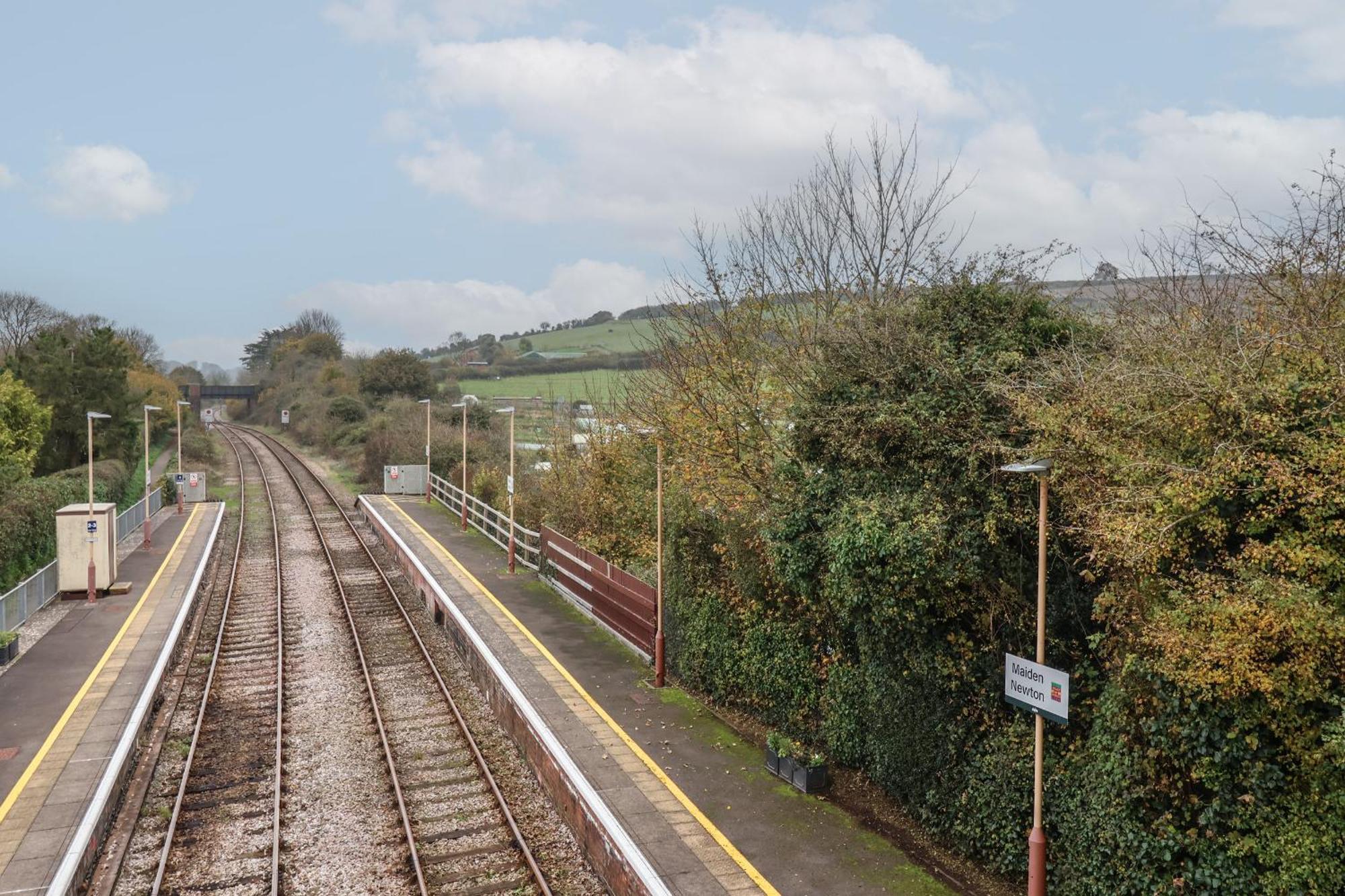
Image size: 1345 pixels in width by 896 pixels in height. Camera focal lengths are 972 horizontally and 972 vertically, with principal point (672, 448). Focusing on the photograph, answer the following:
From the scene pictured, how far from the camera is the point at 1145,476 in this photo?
7363 millimetres

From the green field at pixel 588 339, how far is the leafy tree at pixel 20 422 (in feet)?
133

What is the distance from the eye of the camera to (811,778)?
10906 mm

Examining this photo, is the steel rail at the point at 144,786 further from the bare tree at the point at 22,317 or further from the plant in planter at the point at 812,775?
the bare tree at the point at 22,317

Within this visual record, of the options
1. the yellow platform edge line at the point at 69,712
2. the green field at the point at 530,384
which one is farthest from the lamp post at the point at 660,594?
the green field at the point at 530,384

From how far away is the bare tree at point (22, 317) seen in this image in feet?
202

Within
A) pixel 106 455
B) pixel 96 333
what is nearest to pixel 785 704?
pixel 106 455

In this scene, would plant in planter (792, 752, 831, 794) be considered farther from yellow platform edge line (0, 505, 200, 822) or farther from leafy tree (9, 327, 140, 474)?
leafy tree (9, 327, 140, 474)

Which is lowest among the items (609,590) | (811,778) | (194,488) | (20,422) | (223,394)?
(811,778)

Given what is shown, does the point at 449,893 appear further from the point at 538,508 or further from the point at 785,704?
the point at 538,508

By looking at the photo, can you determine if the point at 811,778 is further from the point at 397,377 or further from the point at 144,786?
the point at 397,377

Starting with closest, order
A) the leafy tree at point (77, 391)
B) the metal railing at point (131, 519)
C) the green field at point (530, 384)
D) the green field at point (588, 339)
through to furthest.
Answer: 1. the metal railing at point (131, 519)
2. the leafy tree at point (77, 391)
3. the green field at point (530, 384)
4. the green field at point (588, 339)

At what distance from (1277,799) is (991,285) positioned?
6275 millimetres

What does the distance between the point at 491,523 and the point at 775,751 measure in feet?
60.0

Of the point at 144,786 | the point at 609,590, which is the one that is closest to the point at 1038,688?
the point at 609,590
